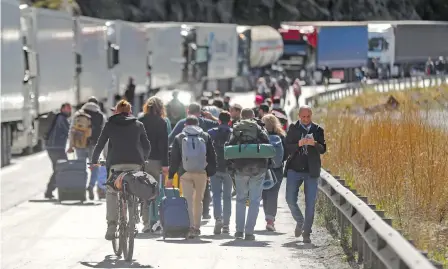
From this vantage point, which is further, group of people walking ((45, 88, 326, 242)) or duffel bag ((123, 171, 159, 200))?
group of people walking ((45, 88, 326, 242))

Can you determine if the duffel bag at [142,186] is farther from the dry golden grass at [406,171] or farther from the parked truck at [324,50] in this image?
the parked truck at [324,50]

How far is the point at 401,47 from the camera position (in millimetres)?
101938

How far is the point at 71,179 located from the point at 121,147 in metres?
7.37

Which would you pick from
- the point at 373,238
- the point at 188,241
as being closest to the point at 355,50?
the point at 188,241

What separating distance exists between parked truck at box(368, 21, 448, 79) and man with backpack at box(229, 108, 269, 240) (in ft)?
261

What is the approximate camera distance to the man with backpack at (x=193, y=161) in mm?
16797

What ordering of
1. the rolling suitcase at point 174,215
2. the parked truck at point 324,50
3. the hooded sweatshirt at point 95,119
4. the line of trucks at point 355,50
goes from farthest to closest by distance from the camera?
the line of trucks at point 355,50, the parked truck at point 324,50, the hooded sweatshirt at point 95,119, the rolling suitcase at point 174,215

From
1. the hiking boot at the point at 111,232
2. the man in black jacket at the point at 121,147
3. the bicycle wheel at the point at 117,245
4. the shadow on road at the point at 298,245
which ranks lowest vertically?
the shadow on road at the point at 298,245

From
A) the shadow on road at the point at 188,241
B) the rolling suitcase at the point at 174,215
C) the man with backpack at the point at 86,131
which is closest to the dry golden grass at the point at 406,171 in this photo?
the shadow on road at the point at 188,241

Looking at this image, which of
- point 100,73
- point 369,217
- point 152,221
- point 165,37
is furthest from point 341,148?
point 165,37

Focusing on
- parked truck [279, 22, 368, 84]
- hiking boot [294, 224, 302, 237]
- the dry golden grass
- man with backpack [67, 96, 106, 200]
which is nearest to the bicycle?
the dry golden grass

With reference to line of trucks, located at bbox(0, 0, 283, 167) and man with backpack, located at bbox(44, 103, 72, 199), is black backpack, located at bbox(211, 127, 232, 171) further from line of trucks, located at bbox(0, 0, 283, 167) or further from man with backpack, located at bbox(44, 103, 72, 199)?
line of trucks, located at bbox(0, 0, 283, 167)

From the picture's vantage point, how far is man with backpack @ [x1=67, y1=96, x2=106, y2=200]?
2242cm

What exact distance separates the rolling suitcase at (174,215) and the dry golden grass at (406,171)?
7.05 ft
